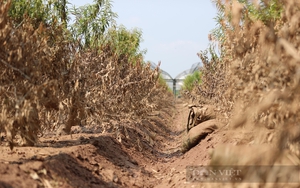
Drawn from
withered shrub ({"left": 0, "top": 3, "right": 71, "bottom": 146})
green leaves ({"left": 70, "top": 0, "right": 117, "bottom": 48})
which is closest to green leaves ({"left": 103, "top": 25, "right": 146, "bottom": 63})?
green leaves ({"left": 70, "top": 0, "right": 117, "bottom": 48})

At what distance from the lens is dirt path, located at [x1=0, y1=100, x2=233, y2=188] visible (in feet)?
15.7

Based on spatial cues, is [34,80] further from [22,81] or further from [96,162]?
[96,162]

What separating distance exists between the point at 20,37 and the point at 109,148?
3.30 m

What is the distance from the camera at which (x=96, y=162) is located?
6.73 m

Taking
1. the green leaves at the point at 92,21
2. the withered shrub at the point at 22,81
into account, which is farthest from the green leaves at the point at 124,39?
the withered shrub at the point at 22,81

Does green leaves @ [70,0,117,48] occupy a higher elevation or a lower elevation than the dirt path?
higher

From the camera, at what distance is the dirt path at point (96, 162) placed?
4793mm

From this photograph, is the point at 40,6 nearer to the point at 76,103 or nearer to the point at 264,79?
the point at 76,103

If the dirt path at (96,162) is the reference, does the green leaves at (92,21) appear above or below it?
above

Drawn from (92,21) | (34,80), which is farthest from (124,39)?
(34,80)

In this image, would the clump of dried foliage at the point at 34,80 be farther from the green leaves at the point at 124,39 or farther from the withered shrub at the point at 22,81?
the green leaves at the point at 124,39

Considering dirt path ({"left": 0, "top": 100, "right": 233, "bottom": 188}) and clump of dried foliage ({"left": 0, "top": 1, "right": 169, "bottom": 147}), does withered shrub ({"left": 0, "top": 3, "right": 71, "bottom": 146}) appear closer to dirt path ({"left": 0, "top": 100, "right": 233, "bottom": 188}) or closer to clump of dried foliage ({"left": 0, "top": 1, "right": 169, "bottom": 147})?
clump of dried foliage ({"left": 0, "top": 1, "right": 169, "bottom": 147})

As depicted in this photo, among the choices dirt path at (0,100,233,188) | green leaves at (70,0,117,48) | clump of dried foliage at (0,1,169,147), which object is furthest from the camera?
green leaves at (70,0,117,48)

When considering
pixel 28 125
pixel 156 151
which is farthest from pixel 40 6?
pixel 28 125
